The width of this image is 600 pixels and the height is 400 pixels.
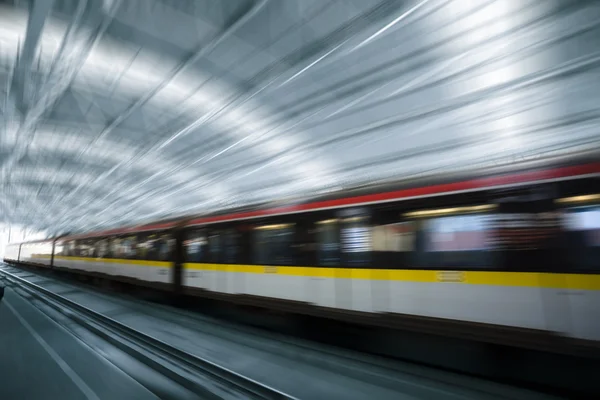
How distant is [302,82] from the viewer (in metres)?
5.58

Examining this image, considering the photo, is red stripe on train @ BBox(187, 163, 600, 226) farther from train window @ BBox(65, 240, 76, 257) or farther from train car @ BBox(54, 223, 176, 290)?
train window @ BBox(65, 240, 76, 257)

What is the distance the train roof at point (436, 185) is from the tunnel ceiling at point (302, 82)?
0.39 m

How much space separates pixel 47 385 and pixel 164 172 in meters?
7.65

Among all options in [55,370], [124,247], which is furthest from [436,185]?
[124,247]

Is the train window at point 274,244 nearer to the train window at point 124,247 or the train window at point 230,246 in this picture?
the train window at point 230,246

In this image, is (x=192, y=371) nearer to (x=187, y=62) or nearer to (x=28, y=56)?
(x=187, y=62)

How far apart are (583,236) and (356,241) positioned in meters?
3.21

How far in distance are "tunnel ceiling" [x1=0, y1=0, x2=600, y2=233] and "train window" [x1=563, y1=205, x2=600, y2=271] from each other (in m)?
1.10

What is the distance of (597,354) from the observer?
373 cm

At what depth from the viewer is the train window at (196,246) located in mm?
9383

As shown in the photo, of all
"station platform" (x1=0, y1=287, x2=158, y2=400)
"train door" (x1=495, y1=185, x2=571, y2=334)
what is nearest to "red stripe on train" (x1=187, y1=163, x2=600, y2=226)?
"train door" (x1=495, y1=185, x2=571, y2=334)

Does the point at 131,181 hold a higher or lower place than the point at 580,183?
higher

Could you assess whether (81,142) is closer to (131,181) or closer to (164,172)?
(164,172)

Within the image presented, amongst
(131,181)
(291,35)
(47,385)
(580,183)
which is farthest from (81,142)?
(580,183)
